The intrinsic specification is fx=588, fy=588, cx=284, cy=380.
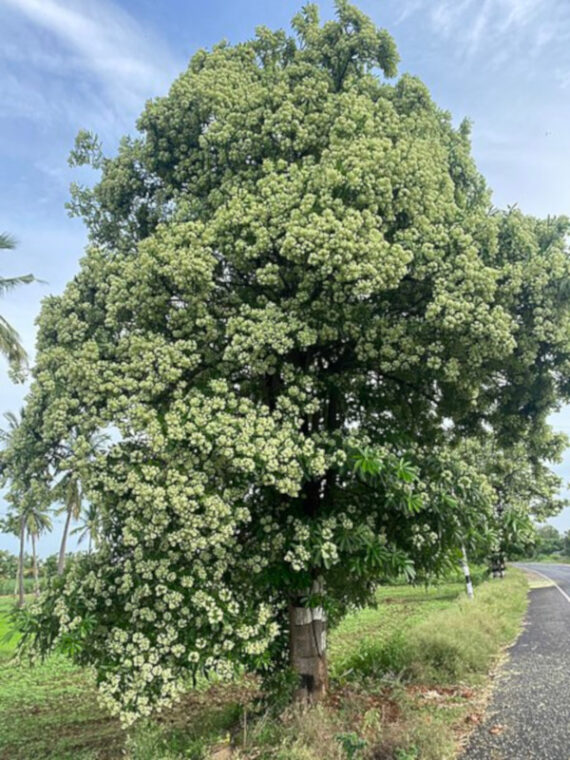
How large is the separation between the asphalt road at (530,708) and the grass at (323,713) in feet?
1.27

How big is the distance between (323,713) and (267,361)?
4563 mm

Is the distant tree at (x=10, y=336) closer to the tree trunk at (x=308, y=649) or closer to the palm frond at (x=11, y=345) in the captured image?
the palm frond at (x=11, y=345)

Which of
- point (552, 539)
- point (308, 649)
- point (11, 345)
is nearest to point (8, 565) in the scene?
point (11, 345)

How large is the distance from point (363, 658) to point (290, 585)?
3.88 metres

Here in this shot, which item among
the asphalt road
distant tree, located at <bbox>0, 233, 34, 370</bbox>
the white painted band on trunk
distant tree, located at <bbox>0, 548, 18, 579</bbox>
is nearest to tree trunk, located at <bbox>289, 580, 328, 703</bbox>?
the white painted band on trunk

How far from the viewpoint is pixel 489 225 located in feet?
24.9

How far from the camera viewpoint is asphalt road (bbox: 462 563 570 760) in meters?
6.74

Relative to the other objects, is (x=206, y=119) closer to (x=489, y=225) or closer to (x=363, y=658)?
(x=489, y=225)

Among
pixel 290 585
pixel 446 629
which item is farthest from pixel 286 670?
pixel 446 629

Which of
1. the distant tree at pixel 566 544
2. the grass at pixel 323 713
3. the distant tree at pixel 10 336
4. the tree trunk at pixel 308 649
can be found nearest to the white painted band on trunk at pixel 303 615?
the tree trunk at pixel 308 649

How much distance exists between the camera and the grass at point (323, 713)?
21.5 feet

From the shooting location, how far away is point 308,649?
8.54 m

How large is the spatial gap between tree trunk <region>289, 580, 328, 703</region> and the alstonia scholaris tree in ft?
0.10

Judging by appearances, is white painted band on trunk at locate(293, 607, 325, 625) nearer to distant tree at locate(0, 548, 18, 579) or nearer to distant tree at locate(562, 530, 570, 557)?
distant tree at locate(0, 548, 18, 579)
